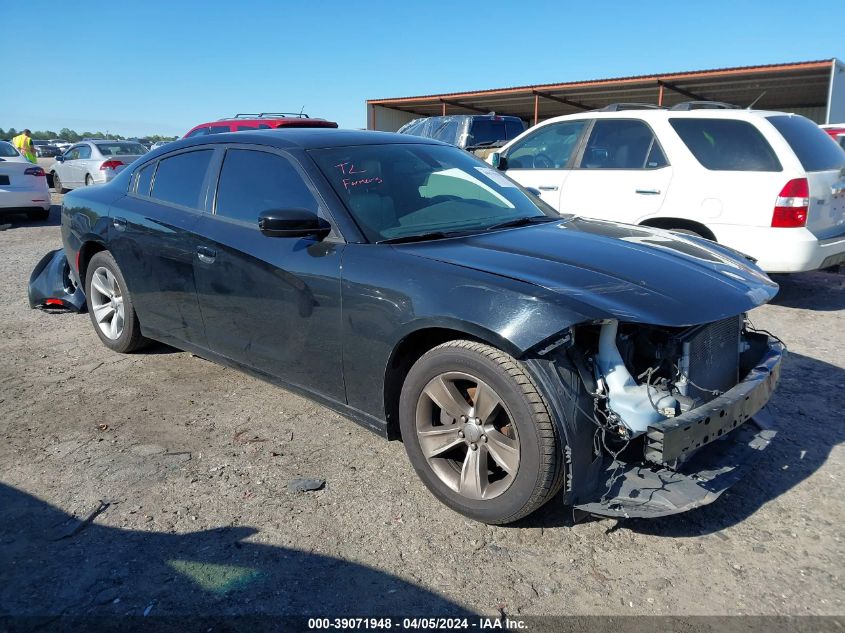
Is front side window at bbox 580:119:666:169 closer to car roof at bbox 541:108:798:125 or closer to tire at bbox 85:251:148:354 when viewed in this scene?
car roof at bbox 541:108:798:125

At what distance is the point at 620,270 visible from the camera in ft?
9.40

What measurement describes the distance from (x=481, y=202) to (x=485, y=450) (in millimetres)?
1642

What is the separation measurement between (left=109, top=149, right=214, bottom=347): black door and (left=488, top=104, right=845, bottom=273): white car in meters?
3.08

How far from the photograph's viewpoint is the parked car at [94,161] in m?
15.2

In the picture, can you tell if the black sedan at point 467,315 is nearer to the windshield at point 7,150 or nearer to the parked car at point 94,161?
the windshield at point 7,150

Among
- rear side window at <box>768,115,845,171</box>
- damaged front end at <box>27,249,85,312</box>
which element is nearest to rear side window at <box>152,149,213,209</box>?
damaged front end at <box>27,249,85,312</box>

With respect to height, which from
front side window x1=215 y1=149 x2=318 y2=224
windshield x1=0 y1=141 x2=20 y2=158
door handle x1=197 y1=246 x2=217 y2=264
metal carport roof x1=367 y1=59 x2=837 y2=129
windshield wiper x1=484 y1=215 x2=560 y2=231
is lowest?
door handle x1=197 y1=246 x2=217 y2=264

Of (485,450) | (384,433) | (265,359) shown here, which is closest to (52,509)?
(265,359)

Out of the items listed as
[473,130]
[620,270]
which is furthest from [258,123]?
[620,270]

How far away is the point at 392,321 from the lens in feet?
9.63

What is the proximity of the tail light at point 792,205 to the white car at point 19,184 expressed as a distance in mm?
12283

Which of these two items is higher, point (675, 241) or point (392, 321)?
point (675, 241)

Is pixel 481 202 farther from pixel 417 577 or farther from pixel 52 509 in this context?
pixel 52 509

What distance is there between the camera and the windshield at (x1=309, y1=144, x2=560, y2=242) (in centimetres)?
341
